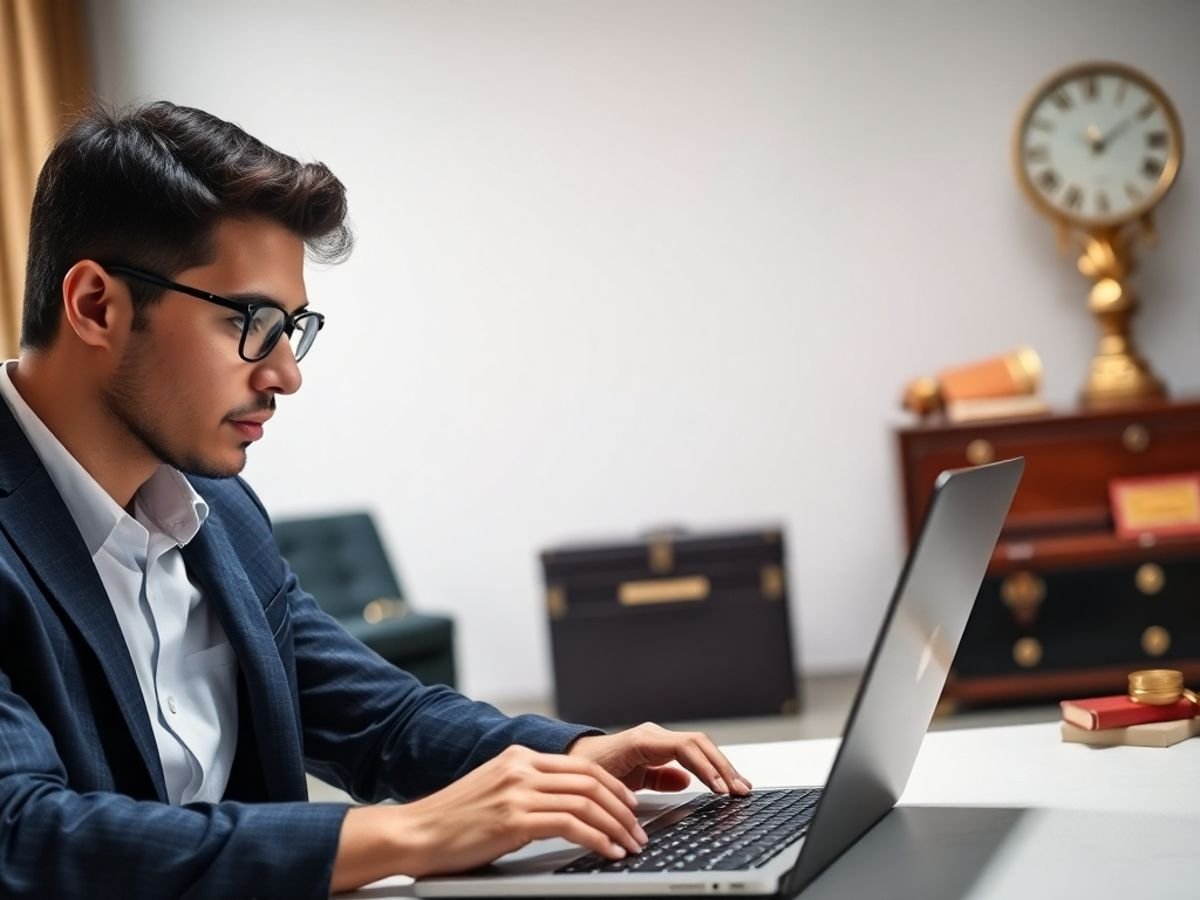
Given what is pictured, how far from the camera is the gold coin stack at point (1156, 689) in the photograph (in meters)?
1.48

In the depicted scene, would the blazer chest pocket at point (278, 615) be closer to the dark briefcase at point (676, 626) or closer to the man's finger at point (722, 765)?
the man's finger at point (722, 765)

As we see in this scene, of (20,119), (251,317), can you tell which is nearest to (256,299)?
(251,317)

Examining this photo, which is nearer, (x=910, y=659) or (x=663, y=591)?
(x=910, y=659)

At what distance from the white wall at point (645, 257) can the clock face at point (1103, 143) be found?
28 centimetres

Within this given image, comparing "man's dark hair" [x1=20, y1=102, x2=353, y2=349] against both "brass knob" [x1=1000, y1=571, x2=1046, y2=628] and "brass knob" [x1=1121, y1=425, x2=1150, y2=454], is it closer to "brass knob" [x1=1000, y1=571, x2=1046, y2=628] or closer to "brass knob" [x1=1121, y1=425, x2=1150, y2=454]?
"brass knob" [x1=1000, y1=571, x2=1046, y2=628]

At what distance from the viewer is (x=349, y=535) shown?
498 centimetres

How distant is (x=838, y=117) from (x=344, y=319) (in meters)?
1.96

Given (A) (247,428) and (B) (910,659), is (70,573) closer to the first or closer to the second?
(A) (247,428)

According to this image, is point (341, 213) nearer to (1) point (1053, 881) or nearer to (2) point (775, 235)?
(1) point (1053, 881)

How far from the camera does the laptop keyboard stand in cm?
104

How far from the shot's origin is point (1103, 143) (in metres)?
4.86

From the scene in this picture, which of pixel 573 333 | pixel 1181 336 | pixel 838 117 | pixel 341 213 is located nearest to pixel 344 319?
pixel 573 333

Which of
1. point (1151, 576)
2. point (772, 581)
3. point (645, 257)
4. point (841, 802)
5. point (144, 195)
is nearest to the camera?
point (841, 802)

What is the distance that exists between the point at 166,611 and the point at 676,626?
132 inches
